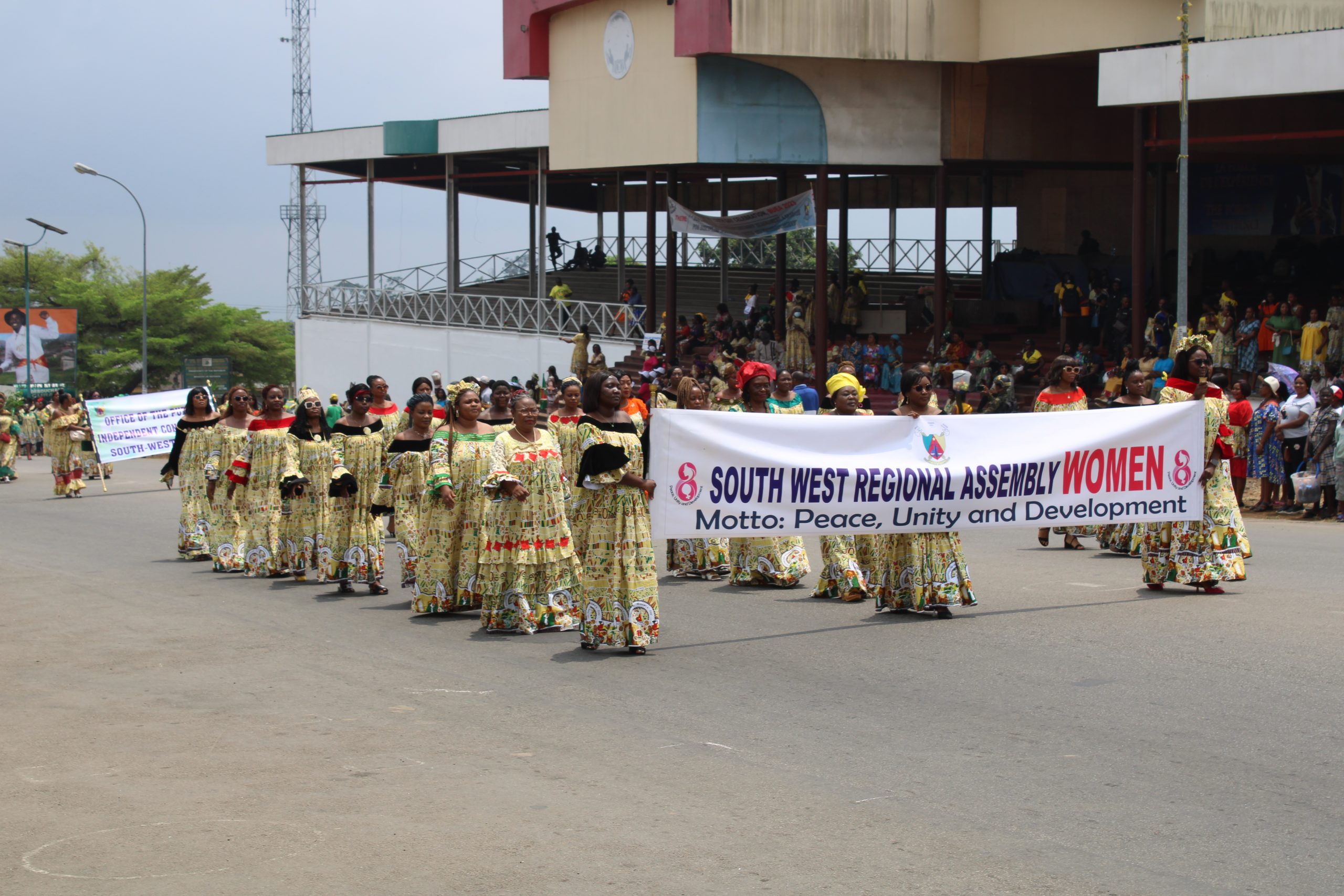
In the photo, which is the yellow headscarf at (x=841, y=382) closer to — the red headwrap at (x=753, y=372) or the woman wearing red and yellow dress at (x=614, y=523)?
the red headwrap at (x=753, y=372)

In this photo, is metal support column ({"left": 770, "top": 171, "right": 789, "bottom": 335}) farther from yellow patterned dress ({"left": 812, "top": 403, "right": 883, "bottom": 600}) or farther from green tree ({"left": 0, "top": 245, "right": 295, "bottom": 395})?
green tree ({"left": 0, "top": 245, "right": 295, "bottom": 395})

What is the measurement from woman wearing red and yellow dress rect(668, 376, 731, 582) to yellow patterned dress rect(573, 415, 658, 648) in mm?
3888

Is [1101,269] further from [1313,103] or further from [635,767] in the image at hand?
[635,767]

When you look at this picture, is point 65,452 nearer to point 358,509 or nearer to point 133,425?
point 133,425

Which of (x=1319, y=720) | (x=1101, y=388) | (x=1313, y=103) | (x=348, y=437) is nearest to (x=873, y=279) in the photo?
(x=1313, y=103)

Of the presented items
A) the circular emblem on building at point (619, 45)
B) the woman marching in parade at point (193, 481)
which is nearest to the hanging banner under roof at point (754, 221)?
the circular emblem on building at point (619, 45)

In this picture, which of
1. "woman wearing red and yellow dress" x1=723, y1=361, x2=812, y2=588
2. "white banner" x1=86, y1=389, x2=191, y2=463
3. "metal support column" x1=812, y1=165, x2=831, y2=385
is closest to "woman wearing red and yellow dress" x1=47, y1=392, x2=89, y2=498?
"white banner" x1=86, y1=389, x2=191, y2=463

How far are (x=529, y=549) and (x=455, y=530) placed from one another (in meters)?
1.27

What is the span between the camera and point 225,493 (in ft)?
49.6

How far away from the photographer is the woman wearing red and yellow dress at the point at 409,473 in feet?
40.1

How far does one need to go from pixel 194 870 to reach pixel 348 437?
782 centimetres

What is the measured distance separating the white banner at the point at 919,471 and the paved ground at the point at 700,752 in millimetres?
717

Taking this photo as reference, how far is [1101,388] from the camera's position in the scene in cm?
2686

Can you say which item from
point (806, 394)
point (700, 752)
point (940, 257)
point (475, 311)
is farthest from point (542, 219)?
point (700, 752)
